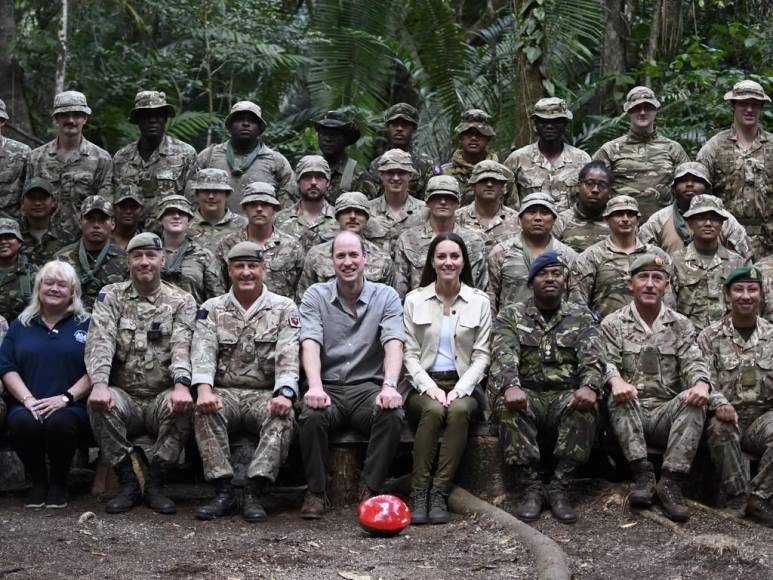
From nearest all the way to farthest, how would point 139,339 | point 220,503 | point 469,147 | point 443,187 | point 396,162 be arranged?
1. point 220,503
2. point 139,339
3. point 443,187
4. point 396,162
5. point 469,147

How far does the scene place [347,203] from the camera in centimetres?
920

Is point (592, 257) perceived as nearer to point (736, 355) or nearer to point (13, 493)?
point (736, 355)

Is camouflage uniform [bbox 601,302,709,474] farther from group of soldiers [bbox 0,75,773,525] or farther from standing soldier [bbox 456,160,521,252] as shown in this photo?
standing soldier [bbox 456,160,521,252]

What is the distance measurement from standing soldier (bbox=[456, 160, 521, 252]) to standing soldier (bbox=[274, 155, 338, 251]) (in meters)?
1.19

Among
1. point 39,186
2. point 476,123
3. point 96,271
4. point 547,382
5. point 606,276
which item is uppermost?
point 476,123

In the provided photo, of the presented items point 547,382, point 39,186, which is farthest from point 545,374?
point 39,186

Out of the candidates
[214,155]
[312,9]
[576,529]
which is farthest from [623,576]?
[312,9]

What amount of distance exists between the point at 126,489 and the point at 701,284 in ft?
15.6

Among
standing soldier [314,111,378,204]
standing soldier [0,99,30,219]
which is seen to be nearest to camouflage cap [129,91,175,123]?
standing soldier [0,99,30,219]

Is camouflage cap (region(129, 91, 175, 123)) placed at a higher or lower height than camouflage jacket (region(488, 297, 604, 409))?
higher

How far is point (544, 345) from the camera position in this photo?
7.65 meters

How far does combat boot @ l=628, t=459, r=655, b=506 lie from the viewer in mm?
7246

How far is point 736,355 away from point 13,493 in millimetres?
5406

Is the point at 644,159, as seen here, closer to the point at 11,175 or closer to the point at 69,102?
the point at 69,102
